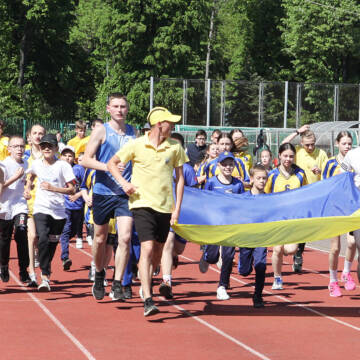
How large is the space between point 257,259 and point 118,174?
2070 millimetres

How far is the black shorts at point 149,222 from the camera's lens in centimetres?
960

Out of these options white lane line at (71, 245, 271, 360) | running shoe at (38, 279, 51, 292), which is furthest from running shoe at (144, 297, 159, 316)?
running shoe at (38, 279, 51, 292)

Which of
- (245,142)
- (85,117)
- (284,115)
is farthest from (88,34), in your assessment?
(245,142)

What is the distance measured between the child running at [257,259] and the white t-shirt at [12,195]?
2718 millimetres

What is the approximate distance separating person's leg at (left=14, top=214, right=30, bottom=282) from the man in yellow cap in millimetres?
2199

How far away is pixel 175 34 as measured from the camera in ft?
212

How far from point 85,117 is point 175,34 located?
21412mm

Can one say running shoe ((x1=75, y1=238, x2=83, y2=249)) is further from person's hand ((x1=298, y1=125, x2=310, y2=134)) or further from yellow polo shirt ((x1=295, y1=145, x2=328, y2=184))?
person's hand ((x1=298, y1=125, x2=310, y2=134))

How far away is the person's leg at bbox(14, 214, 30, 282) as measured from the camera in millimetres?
11523

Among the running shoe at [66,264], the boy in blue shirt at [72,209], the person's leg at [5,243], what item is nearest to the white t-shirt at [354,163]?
the person's leg at [5,243]

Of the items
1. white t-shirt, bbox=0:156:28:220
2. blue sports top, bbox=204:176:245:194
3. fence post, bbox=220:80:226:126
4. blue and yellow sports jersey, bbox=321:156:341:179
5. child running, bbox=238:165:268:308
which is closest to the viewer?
child running, bbox=238:165:268:308

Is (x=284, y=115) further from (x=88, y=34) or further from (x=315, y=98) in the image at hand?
(x=88, y=34)

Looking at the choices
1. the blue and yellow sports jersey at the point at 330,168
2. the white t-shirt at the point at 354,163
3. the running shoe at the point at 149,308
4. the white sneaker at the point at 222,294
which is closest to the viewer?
the running shoe at the point at 149,308

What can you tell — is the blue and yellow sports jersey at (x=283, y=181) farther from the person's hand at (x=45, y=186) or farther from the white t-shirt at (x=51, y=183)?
the person's hand at (x=45, y=186)
